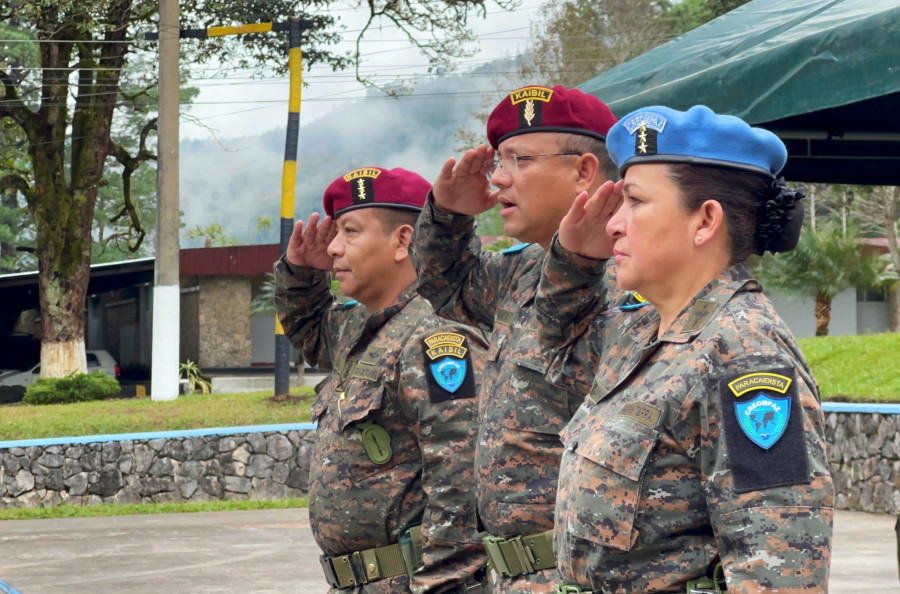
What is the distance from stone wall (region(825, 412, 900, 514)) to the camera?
9.34 m

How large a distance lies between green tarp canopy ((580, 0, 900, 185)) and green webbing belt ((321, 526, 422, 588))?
1.69 m

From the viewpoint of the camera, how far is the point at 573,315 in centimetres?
271

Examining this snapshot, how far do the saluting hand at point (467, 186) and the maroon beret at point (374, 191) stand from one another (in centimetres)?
55

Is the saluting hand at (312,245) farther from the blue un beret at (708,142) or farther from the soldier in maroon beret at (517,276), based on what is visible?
the blue un beret at (708,142)

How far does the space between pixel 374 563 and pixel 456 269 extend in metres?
0.88

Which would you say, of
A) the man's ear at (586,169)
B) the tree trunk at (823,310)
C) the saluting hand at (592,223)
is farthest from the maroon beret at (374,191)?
the tree trunk at (823,310)

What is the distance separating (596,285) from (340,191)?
4.36 feet

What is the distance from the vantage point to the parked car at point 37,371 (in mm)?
24078

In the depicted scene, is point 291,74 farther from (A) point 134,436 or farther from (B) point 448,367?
(B) point 448,367

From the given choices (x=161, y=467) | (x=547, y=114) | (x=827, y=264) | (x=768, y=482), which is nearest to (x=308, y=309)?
(x=547, y=114)

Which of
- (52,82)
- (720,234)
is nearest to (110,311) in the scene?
(52,82)

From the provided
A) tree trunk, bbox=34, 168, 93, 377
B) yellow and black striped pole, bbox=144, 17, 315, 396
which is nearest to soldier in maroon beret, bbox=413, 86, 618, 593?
yellow and black striped pole, bbox=144, 17, 315, 396

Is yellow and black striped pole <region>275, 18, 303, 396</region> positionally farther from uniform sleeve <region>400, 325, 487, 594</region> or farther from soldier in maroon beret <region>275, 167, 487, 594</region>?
uniform sleeve <region>400, 325, 487, 594</region>

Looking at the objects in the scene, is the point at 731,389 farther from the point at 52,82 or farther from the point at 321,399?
the point at 52,82
